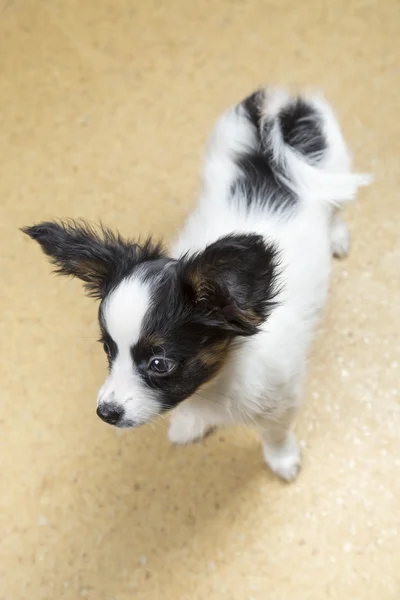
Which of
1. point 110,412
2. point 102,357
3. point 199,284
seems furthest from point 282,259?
point 102,357

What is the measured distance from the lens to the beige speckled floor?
76.9 inches

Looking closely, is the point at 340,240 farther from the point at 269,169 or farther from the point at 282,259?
the point at 282,259

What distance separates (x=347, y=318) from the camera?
7.19ft

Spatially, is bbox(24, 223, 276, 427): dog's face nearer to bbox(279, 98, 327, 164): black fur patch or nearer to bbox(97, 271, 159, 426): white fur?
bbox(97, 271, 159, 426): white fur

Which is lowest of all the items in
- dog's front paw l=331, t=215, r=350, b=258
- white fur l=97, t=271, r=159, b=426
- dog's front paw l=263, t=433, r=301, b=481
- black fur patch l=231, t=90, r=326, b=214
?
dog's front paw l=263, t=433, r=301, b=481

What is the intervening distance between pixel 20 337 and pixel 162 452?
2.16ft

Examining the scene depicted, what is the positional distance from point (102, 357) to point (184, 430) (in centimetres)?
39

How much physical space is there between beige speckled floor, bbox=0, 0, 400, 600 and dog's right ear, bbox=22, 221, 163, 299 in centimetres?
87

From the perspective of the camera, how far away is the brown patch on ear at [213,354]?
133cm

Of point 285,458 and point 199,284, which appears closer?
point 199,284

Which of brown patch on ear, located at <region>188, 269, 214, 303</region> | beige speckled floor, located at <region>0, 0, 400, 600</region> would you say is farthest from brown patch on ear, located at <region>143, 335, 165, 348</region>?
beige speckled floor, located at <region>0, 0, 400, 600</region>

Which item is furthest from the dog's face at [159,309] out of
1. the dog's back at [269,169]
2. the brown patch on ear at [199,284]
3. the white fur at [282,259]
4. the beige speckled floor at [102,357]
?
the beige speckled floor at [102,357]

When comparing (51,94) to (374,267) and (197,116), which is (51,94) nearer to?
(197,116)

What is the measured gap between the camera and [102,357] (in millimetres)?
2250
